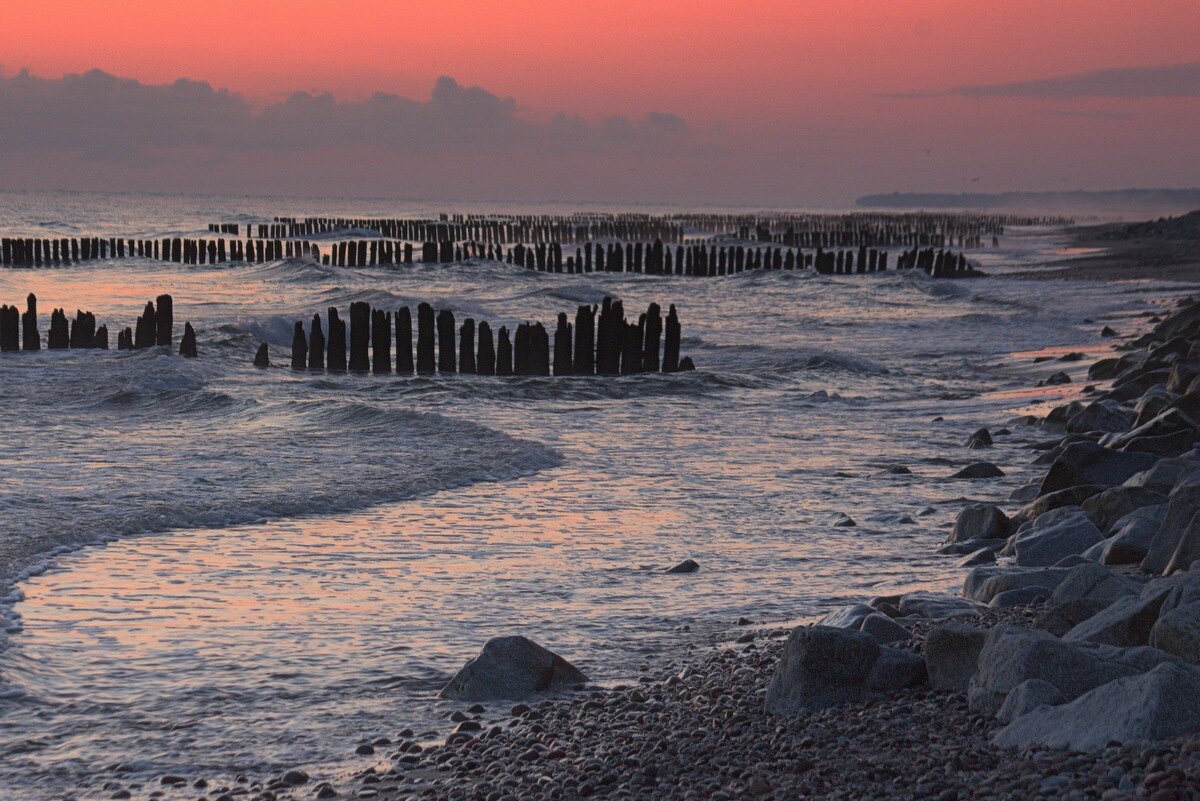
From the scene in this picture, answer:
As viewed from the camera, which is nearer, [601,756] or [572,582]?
[601,756]

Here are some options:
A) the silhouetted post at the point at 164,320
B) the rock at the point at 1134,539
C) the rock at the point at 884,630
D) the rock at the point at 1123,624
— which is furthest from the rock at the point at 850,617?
the silhouetted post at the point at 164,320

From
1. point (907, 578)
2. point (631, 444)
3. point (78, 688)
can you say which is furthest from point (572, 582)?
point (631, 444)

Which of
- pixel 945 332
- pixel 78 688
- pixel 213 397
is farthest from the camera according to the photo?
pixel 945 332

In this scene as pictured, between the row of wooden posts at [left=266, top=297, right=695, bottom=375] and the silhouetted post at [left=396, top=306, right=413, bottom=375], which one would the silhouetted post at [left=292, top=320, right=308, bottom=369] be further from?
the silhouetted post at [left=396, top=306, right=413, bottom=375]

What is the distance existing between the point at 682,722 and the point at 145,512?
14.6 ft

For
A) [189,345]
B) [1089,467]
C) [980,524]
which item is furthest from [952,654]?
[189,345]

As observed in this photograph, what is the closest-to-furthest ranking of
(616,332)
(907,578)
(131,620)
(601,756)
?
(601,756) < (131,620) < (907,578) < (616,332)

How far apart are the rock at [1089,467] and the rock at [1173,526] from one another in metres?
1.87

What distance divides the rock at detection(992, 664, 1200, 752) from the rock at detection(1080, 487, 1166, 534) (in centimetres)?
301

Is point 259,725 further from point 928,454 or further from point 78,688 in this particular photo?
point 928,454

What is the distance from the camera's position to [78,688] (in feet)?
14.6

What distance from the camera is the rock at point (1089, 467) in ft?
23.2

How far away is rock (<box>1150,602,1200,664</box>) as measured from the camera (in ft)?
11.6

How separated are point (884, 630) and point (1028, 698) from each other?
112 cm
